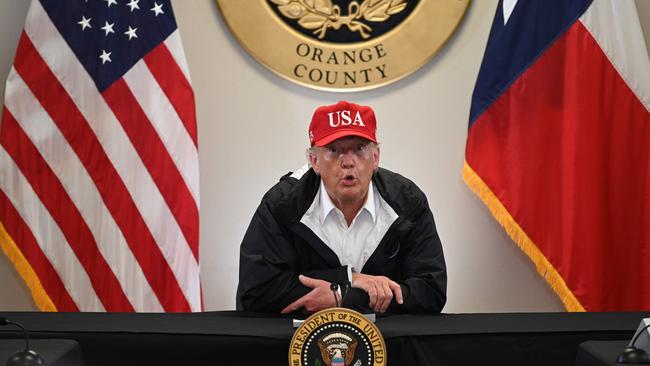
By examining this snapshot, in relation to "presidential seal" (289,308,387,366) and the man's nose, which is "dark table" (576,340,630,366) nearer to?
"presidential seal" (289,308,387,366)

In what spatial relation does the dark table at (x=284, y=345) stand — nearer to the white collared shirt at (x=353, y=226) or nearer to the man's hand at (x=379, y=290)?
the man's hand at (x=379, y=290)

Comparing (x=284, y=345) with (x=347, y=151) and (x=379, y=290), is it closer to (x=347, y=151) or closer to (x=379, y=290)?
(x=379, y=290)

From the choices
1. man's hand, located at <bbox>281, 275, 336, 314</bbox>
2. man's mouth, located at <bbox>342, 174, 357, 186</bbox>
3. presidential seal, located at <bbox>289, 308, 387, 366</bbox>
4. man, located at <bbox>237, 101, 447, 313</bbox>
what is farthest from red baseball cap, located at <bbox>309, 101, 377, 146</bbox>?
presidential seal, located at <bbox>289, 308, 387, 366</bbox>

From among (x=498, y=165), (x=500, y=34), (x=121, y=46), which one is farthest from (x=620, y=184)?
(x=121, y=46)

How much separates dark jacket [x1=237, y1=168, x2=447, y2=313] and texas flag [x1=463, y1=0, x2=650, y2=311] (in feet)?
3.08

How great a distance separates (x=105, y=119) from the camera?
11.9 ft

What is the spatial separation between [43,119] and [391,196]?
1.58 m

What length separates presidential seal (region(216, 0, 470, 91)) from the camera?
12.6ft

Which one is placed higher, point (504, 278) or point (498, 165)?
point (498, 165)

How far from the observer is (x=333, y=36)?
386 cm

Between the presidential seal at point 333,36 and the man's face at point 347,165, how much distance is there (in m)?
1.16

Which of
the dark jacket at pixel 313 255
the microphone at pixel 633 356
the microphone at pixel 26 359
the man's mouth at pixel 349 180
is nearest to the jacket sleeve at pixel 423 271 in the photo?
the dark jacket at pixel 313 255

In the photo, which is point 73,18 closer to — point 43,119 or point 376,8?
point 43,119

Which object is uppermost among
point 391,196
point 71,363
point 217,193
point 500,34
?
point 500,34
